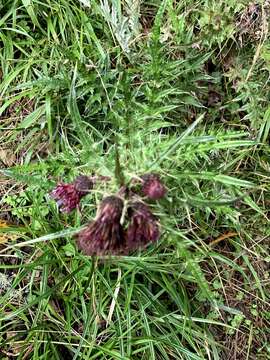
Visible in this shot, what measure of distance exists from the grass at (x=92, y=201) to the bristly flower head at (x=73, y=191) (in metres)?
0.54

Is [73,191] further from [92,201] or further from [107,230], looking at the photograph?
[92,201]

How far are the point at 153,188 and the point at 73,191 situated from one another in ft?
1.02

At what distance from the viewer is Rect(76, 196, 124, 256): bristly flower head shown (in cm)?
164

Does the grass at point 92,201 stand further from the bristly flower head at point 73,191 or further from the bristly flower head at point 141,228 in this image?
the bristly flower head at point 141,228

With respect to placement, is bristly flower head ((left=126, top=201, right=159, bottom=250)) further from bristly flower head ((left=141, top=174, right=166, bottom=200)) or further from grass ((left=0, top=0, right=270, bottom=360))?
grass ((left=0, top=0, right=270, bottom=360))

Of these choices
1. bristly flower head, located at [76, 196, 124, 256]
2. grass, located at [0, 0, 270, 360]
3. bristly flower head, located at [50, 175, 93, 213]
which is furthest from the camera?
grass, located at [0, 0, 270, 360]

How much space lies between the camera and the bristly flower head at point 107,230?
1.64 m

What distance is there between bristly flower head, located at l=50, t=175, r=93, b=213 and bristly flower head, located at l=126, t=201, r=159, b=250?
224mm

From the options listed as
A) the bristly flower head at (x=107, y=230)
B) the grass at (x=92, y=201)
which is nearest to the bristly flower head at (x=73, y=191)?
the bristly flower head at (x=107, y=230)

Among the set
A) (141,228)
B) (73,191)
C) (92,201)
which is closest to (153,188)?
(141,228)

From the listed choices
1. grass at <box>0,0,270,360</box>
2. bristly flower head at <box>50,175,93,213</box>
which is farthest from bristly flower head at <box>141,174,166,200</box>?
grass at <box>0,0,270,360</box>

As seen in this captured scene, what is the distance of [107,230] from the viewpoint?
165 cm

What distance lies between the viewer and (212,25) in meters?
2.56

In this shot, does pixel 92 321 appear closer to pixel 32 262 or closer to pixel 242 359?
pixel 32 262
